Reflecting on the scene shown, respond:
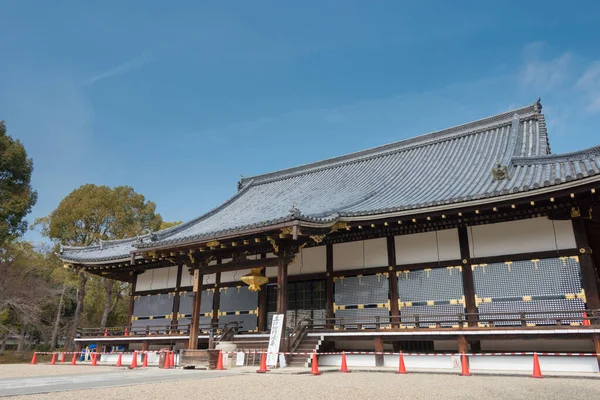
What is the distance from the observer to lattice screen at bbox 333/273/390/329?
13406 mm

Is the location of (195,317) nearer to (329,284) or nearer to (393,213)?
(329,284)

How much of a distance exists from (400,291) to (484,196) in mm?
4077

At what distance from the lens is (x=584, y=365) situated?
10.3m

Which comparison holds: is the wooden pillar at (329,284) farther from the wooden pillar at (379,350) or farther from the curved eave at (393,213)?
the curved eave at (393,213)

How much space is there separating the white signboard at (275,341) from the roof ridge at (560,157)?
892 cm

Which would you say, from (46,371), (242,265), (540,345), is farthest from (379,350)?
(46,371)

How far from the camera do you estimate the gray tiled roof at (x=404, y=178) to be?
39.8 ft

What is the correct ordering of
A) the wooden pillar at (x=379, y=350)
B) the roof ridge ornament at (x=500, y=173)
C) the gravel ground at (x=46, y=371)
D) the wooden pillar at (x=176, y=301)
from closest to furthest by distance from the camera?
the gravel ground at (x=46, y=371), the wooden pillar at (x=379, y=350), the roof ridge ornament at (x=500, y=173), the wooden pillar at (x=176, y=301)

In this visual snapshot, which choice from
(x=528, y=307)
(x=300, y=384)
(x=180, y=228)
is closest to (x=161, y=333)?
(x=180, y=228)

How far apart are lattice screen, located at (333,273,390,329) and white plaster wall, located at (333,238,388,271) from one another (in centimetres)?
41

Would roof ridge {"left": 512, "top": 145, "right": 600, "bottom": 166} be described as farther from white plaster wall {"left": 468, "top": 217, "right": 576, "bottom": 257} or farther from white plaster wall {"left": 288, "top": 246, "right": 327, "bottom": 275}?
white plaster wall {"left": 288, "top": 246, "right": 327, "bottom": 275}

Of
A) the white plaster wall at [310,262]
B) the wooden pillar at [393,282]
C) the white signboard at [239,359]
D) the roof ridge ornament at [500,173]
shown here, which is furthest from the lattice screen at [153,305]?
the roof ridge ornament at [500,173]

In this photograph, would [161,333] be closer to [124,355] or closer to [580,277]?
[124,355]

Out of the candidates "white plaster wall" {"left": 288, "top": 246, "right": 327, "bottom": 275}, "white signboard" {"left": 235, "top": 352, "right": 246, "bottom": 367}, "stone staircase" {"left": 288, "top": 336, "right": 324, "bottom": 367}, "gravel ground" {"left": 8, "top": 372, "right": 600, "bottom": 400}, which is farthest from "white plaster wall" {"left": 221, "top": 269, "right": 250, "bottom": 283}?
"gravel ground" {"left": 8, "top": 372, "right": 600, "bottom": 400}
